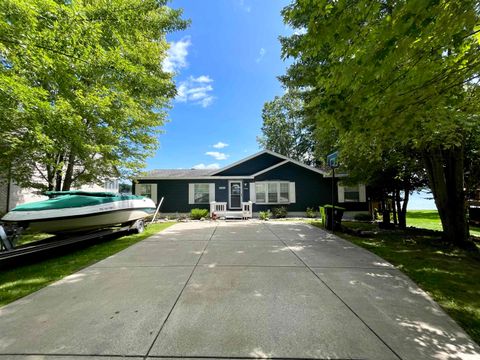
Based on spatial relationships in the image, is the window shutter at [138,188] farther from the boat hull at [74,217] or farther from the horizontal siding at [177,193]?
the boat hull at [74,217]

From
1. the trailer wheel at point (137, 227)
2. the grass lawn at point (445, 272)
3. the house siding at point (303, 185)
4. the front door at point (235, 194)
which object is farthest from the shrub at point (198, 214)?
the grass lawn at point (445, 272)

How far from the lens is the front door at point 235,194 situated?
17234 millimetres

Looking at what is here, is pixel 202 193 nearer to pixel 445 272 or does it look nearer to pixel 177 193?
pixel 177 193

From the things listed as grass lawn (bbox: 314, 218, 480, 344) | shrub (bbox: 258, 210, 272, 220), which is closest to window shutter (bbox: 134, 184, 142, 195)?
shrub (bbox: 258, 210, 272, 220)

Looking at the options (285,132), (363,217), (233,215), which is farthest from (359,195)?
(285,132)

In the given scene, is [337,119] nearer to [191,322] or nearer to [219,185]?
[191,322]

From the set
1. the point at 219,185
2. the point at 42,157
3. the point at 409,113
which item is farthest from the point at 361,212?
the point at 42,157

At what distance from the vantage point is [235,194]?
682 inches

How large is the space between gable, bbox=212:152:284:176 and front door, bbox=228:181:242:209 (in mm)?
773

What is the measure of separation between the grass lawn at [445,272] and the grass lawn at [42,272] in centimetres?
612

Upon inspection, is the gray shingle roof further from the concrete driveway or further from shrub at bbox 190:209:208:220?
the concrete driveway

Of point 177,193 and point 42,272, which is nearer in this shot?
point 42,272

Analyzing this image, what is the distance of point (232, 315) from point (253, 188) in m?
14.0

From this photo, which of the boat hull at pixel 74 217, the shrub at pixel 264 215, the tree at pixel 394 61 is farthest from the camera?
the shrub at pixel 264 215
